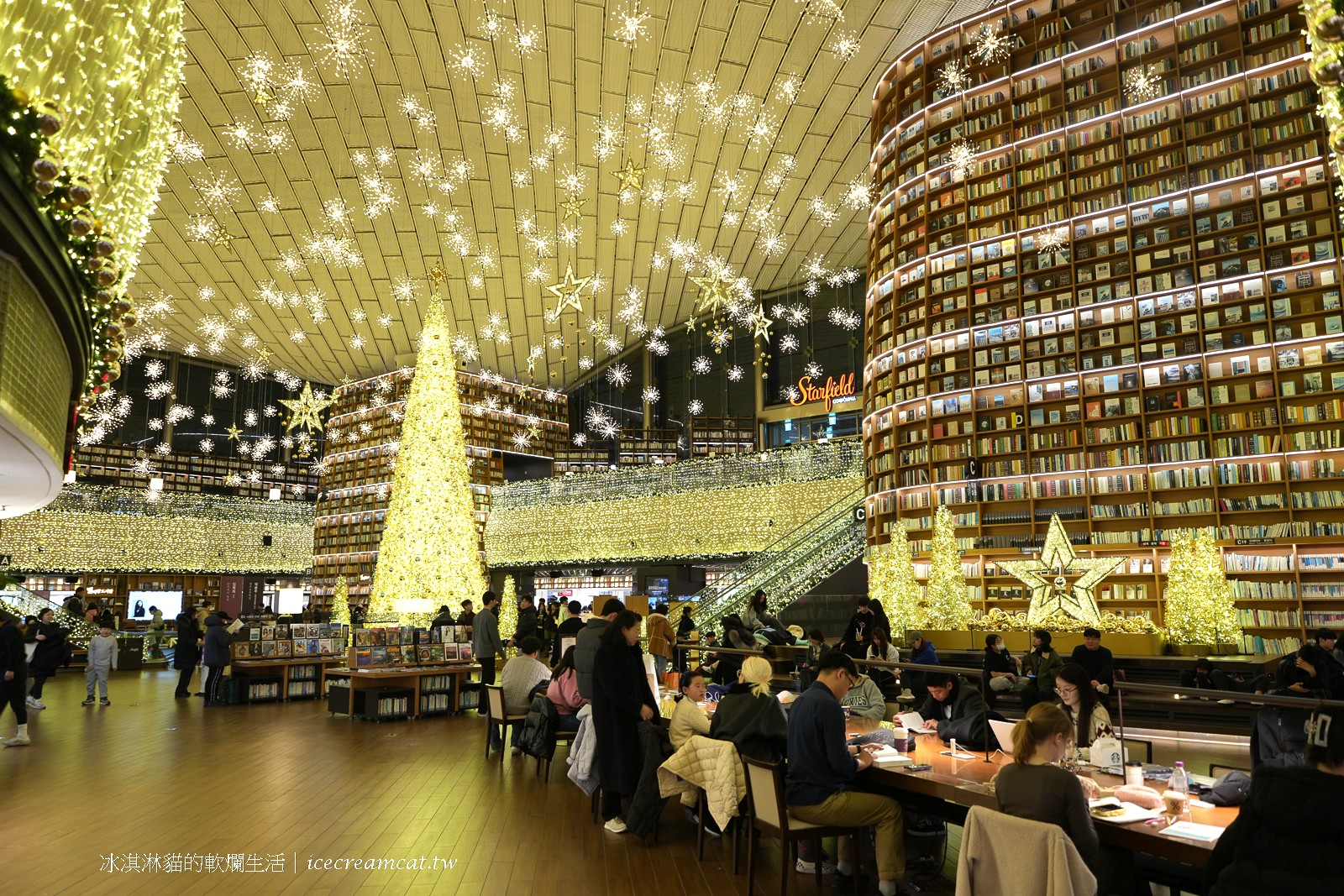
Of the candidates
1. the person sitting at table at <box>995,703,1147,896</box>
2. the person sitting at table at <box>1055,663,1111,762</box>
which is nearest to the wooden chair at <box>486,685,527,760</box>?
the person sitting at table at <box>1055,663,1111,762</box>

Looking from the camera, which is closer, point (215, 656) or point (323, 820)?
point (323, 820)

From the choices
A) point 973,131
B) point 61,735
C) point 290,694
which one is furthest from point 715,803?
point 973,131

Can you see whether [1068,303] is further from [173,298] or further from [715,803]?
[173,298]

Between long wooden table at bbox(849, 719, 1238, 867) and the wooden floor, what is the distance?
28.5 inches

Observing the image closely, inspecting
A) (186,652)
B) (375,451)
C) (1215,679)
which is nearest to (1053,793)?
(1215,679)

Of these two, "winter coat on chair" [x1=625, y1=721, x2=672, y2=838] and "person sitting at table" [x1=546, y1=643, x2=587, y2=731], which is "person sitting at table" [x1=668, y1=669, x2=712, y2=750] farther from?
"person sitting at table" [x1=546, y1=643, x2=587, y2=731]

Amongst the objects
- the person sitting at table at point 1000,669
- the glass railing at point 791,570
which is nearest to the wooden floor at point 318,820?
the person sitting at table at point 1000,669

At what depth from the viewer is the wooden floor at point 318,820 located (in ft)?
12.5

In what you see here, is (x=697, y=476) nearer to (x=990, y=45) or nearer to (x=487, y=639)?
(x=487, y=639)

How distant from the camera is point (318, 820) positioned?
4.84m

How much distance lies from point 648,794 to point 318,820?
1838mm

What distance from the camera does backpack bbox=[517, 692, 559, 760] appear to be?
5941mm

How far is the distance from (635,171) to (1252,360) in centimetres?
693

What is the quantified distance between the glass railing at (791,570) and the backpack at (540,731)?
741cm
